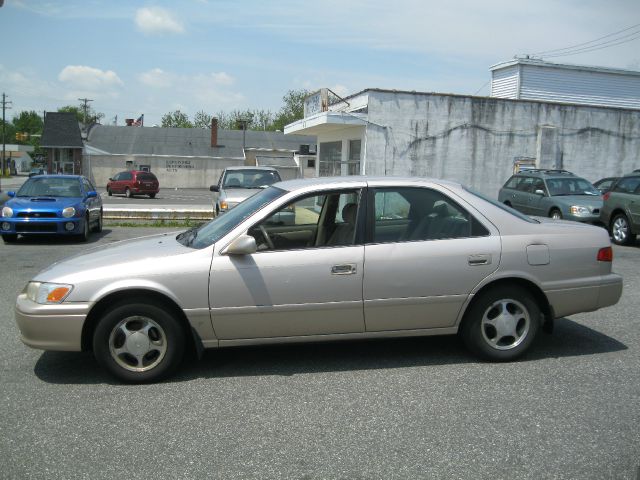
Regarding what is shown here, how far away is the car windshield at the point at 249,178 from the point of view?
15.2 meters

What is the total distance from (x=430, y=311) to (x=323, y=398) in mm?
1168

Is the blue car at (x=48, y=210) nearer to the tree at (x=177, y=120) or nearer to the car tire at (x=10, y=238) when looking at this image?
the car tire at (x=10, y=238)

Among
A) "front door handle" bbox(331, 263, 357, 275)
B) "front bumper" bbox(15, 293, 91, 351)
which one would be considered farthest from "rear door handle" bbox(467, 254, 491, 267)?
"front bumper" bbox(15, 293, 91, 351)

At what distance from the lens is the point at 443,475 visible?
3334mm

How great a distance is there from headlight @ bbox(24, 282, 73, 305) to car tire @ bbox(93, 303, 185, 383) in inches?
13.2

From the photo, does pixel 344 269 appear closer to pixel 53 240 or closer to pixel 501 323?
pixel 501 323

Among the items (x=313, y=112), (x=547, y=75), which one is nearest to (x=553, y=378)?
(x=313, y=112)

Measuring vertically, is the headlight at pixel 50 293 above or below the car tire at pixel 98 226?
above

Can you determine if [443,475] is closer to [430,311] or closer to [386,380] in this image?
[386,380]

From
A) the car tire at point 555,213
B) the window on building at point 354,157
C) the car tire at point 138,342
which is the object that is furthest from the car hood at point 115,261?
the window on building at point 354,157

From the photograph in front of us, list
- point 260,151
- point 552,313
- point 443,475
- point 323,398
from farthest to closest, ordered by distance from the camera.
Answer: point 260,151, point 552,313, point 323,398, point 443,475

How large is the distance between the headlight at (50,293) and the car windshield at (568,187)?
546 inches

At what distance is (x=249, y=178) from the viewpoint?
15406mm

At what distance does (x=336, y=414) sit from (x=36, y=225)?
10.2 metres
